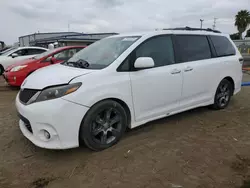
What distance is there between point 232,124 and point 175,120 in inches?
42.0

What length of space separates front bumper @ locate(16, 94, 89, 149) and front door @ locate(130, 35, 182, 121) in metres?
0.97

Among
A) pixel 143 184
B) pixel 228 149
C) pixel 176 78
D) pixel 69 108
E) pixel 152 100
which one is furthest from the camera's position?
pixel 176 78

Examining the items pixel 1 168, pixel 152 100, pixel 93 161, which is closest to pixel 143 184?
pixel 93 161

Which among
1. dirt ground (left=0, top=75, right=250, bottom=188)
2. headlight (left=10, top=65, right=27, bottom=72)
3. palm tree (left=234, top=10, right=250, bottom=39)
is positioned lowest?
dirt ground (left=0, top=75, right=250, bottom=188)

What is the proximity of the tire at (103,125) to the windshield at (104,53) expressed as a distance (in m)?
0.63

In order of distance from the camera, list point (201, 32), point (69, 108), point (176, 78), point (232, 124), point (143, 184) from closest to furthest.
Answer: point (143, 184) → point (69, 108) → point (176, 78) → point (232, 124) → point (201, 32)

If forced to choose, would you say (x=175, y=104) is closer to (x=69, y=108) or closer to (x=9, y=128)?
(x=69, y=108)

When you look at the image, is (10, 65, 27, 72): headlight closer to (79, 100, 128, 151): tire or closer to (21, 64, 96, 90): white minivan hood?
(21, 64, 96, 90): white minivan hood

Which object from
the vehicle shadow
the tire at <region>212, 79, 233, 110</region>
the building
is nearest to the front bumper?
the vehicle shadow

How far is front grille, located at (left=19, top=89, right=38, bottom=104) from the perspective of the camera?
3.05 meters

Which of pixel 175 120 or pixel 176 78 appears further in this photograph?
pixel 175 120

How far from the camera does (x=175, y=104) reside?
13.2 feet

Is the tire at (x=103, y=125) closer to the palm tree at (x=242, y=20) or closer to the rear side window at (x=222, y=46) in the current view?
the rear side window at (x=222, y=46)

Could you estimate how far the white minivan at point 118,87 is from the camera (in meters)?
2.87
